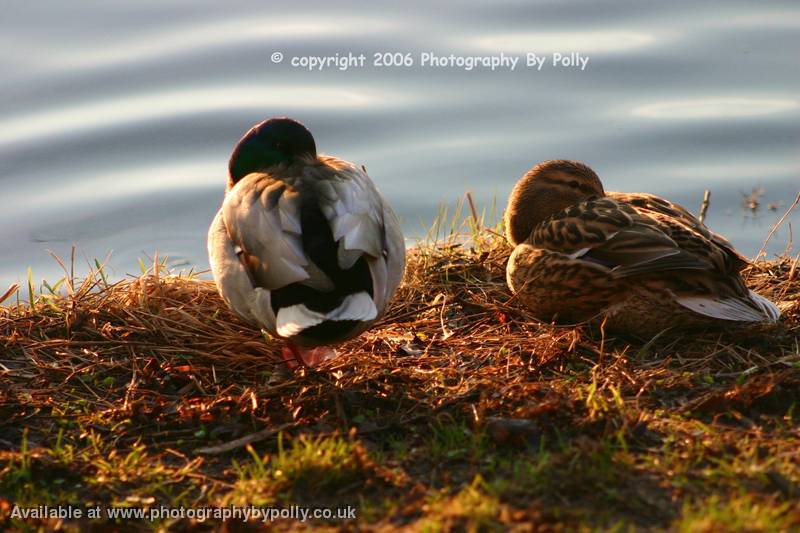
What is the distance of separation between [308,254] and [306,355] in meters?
0.90

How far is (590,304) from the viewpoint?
548 centimetres

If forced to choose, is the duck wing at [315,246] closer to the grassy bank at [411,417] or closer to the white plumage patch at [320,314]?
the white plumage patch at [320,314]

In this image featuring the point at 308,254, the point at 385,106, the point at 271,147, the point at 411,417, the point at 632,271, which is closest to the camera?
the point at 411,417

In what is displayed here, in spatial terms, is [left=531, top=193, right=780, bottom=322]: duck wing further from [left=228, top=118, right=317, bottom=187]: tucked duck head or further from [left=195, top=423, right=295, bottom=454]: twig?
[left=195, top=423, right=295, bottom=454]: twig

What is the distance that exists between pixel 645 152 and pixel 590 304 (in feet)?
12.2

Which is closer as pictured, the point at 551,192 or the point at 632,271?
the point at 632,271

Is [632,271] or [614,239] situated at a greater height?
[614,239]

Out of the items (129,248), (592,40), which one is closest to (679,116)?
(592,40)

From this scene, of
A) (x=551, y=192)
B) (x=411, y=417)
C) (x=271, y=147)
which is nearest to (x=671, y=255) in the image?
(x=551, y=192)

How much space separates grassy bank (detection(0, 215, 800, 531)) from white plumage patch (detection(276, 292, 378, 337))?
1.25 ft

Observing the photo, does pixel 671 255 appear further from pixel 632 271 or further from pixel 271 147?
pixel 271 147

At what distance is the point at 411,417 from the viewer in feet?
14.7

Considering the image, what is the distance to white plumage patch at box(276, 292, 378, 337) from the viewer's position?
4.44 metres

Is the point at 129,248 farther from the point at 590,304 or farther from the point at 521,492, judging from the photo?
the point at 521,492
